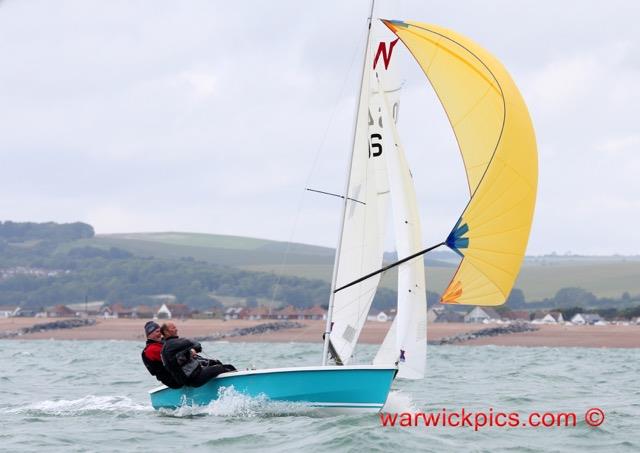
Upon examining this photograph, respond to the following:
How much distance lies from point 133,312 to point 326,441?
338 feet

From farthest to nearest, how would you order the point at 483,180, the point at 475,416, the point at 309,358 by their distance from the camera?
the point at 309,358
the point at 475,416
the point at 483,180

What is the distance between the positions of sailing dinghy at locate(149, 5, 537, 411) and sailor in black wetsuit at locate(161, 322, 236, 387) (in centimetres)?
18

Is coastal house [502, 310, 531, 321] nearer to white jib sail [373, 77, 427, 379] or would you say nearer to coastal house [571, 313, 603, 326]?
coastal house [571, 313, 603, 326]

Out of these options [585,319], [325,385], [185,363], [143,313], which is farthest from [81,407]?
[143,313]

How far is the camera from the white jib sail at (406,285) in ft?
57.8

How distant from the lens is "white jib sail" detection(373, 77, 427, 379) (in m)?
17.6

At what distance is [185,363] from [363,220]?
3.39 meters

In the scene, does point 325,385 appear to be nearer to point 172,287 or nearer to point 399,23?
point 399,23

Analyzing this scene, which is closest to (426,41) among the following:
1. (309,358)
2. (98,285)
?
(309,358)

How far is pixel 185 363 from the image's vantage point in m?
17.9

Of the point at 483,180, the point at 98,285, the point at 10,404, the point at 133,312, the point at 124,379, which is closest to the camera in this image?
the point at 483,180

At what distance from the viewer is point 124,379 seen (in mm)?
28078

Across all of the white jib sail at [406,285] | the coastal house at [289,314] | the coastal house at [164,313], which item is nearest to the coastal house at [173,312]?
the coastal house at [164,313]

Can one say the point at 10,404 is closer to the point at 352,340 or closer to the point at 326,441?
the point at 352,340
